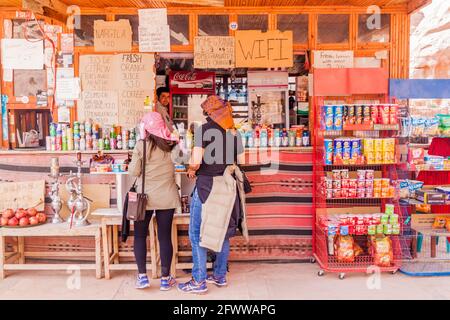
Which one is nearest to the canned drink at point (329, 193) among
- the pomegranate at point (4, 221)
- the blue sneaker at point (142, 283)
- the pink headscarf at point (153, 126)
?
the pink headscarf at point (153, 126)

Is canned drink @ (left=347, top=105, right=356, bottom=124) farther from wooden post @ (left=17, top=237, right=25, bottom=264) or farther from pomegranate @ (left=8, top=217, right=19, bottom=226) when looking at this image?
wooden post @ (left=17, top=237, right=25, bottom=264)

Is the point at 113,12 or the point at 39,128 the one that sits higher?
the point at 113,12

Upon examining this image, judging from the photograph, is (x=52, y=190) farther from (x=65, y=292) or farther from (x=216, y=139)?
(x=216, y=139)

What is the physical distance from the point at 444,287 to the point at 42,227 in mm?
4140

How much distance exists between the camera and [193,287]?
4281 mm

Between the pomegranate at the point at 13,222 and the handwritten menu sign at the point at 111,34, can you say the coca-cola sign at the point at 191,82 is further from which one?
the pomegranate at the point at 13,222

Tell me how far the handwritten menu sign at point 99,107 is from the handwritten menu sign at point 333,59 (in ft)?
8.59

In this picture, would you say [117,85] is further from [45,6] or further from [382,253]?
[382,253]

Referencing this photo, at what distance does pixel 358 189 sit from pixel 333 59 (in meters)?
1.86

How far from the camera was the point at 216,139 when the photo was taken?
4090 millimetres

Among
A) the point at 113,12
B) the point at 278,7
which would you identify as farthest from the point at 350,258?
the point at 113,12

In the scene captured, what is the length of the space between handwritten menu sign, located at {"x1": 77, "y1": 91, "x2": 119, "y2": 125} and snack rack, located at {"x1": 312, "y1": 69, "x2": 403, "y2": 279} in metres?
2.54

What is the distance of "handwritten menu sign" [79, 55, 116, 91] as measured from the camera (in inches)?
224

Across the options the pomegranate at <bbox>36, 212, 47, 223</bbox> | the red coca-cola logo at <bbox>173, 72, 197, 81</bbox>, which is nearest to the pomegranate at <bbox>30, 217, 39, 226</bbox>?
the pomegranate at <bbox>36, 212, 47, 223</bbox>
